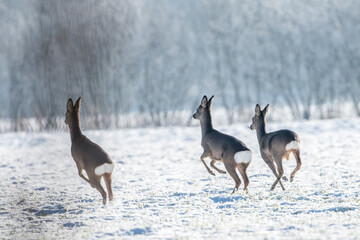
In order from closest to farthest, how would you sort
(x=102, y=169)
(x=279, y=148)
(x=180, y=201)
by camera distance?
1. (x=102, y=169)
2. (x=180, y=201)
3. (x=279, y=148)

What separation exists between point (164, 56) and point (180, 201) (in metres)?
23.9

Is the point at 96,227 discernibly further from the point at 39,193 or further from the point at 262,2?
the point at 262,2

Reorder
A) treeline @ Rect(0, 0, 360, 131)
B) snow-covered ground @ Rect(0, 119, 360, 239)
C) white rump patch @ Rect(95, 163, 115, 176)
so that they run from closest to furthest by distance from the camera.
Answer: snow-covered ground @ Rect(0, 119, 360, 239)
white rump patch @ Rect(95, 163, 115, 176)
treeline @ Rect(0, 0, 360, 131)

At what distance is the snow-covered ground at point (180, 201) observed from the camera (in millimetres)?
5848

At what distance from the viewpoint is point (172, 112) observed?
91.8 ft

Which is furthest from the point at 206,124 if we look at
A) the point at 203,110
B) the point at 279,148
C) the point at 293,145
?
the point at 293,145

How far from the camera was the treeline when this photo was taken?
24.0 meters

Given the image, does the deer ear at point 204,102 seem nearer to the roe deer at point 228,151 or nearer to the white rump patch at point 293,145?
the roe deer at point 228,151

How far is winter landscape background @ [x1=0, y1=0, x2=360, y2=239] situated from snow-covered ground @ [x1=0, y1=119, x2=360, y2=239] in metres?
0.03

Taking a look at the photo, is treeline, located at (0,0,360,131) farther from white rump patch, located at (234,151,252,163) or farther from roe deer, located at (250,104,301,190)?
→ white rump patch, located at (234,151,252,163)

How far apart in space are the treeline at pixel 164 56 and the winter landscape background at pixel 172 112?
10 centimetres

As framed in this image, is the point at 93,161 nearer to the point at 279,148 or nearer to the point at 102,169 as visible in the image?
the point at 102,169

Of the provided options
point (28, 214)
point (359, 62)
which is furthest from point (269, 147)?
point (359, 62)

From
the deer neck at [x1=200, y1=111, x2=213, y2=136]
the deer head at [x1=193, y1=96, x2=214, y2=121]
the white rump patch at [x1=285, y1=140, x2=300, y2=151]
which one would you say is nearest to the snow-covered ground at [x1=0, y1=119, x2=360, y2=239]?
the white rump patch at [x1=285, y1=140, x2=300, y2=151]
